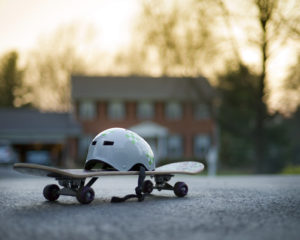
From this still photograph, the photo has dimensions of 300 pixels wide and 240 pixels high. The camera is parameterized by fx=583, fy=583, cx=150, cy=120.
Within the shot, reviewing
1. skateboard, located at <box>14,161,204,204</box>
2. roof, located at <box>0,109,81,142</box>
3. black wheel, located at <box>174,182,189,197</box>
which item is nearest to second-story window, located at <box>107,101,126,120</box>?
roof, located at <box>0,109,81,142</box>

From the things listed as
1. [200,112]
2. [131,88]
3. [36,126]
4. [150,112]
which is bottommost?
[36,126]

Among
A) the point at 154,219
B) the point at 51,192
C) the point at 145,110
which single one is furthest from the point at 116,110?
the point at 154,219

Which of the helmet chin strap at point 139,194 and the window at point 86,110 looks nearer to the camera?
the helmet chin strap at point 139,194

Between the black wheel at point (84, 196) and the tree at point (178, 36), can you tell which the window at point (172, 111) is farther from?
the black wheel at point (84, 196)

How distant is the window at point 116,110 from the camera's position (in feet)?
164

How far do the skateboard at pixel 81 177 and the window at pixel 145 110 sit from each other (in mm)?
39769

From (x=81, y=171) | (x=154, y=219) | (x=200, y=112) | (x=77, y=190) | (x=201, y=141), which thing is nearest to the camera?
(x=154, y=219)

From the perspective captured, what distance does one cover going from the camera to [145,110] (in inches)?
1996

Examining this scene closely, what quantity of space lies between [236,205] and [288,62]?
22.5 m

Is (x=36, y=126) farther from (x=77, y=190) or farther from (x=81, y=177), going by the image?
(x=81, y=177)

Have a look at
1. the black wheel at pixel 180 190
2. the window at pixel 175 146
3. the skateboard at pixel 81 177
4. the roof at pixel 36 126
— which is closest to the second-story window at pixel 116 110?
the roof at pixel 36 126

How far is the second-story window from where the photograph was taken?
50094 millimetres

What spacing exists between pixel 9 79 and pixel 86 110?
927 inches

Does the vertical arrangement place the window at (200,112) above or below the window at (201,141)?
above
